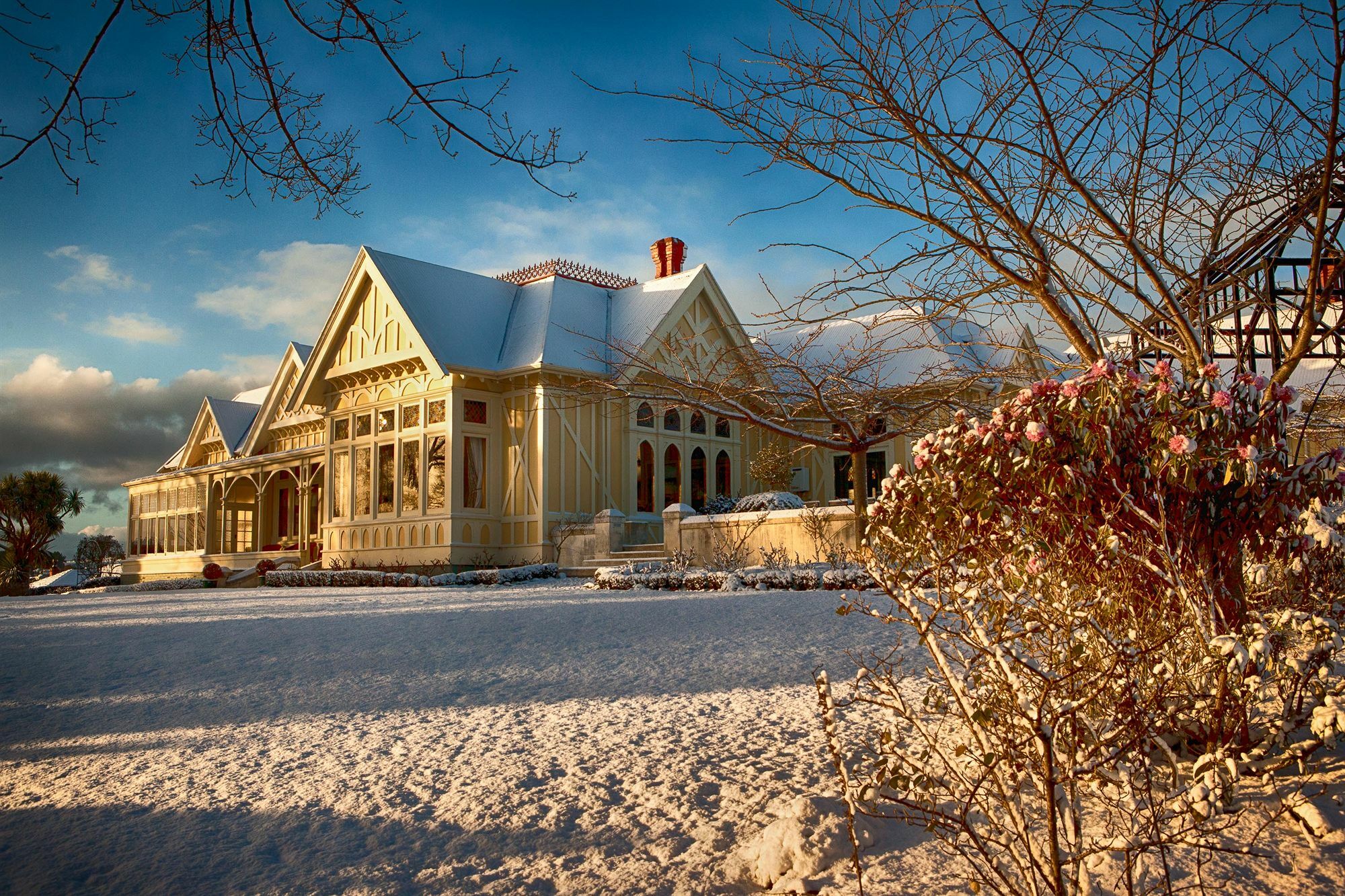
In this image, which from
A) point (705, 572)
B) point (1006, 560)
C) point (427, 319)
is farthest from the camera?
point (427, 319)

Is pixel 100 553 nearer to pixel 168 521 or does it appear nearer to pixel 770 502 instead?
pixel 168 521

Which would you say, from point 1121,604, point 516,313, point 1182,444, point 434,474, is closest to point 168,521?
point 434,474

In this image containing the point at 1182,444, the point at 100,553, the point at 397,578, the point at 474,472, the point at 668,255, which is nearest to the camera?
the point at 1182,444

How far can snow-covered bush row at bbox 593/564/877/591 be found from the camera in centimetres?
1234

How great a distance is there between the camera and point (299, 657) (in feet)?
27.2

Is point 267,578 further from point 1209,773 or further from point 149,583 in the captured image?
point 1209,773

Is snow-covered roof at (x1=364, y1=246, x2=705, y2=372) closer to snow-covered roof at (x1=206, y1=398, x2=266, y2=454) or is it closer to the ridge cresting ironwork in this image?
the ridge cresting ironwork

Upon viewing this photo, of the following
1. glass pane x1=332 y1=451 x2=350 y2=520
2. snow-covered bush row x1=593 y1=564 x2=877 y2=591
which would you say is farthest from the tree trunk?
glass pane x1=332 y1=451 x2=350 y2=520

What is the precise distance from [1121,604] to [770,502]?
15111 millimetres

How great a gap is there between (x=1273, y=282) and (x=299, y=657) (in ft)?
25.4

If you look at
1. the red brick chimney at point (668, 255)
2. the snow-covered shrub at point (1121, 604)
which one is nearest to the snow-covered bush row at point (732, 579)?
the snow-covered shrub at point (1121, 604)

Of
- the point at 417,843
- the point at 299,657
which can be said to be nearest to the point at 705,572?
the point at 299,657

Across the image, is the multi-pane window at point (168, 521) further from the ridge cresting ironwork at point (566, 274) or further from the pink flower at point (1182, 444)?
the pink flower at point (1182, 444)

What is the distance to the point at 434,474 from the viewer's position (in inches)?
873
